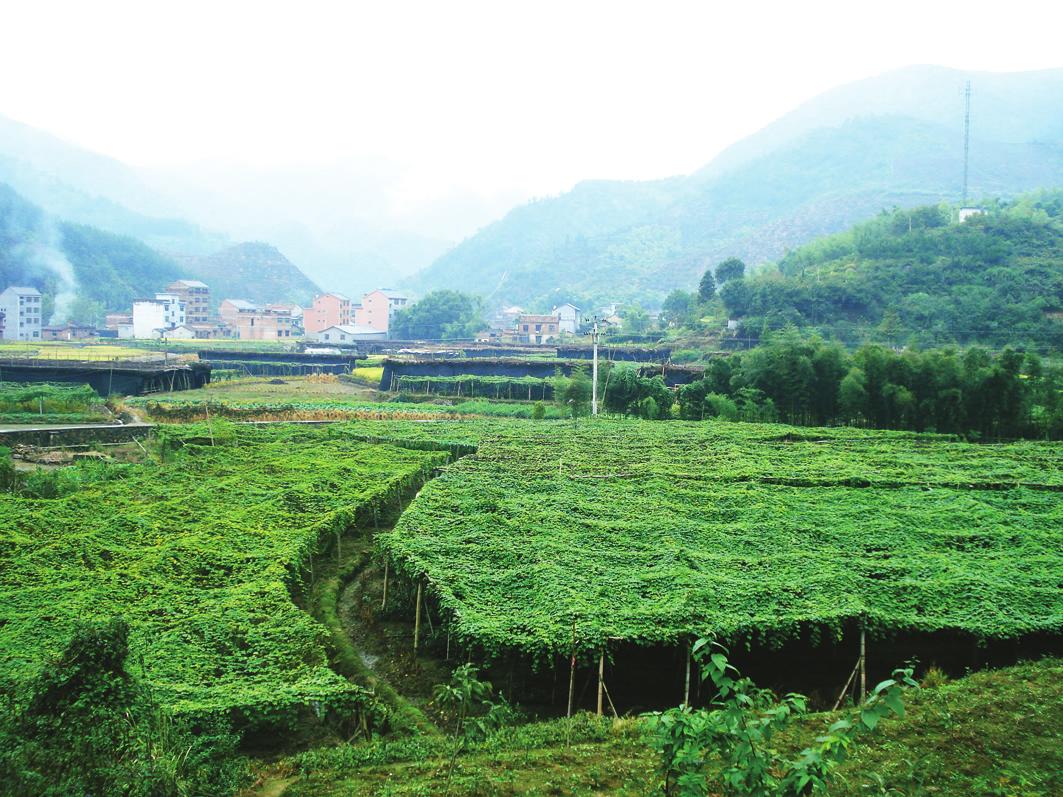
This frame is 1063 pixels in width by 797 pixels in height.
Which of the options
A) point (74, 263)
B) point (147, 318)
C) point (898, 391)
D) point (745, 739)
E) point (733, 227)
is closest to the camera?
point (745, 739)

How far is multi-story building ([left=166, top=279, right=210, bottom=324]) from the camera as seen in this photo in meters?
108

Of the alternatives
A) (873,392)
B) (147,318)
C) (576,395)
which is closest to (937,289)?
(873,392)

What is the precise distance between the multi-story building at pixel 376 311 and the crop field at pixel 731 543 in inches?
3293

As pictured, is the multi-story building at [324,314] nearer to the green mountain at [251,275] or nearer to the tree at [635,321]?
the green mountain at [251,275]

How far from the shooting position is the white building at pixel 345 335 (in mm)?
88750

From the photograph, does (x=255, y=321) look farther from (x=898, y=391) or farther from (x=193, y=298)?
(x=898, y=391)

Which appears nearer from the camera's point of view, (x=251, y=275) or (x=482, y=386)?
(x=482, y=386)

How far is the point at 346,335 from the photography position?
91.5 meters

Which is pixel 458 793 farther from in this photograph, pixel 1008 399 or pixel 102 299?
pixel 102 299

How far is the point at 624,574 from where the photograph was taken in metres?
13.5

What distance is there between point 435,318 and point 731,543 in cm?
8833

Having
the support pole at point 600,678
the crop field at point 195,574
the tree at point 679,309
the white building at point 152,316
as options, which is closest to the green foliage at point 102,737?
the crop field at point 195,574

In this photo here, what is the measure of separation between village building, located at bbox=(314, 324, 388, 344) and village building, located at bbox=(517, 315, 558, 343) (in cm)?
1683

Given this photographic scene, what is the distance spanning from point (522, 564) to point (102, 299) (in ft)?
383
